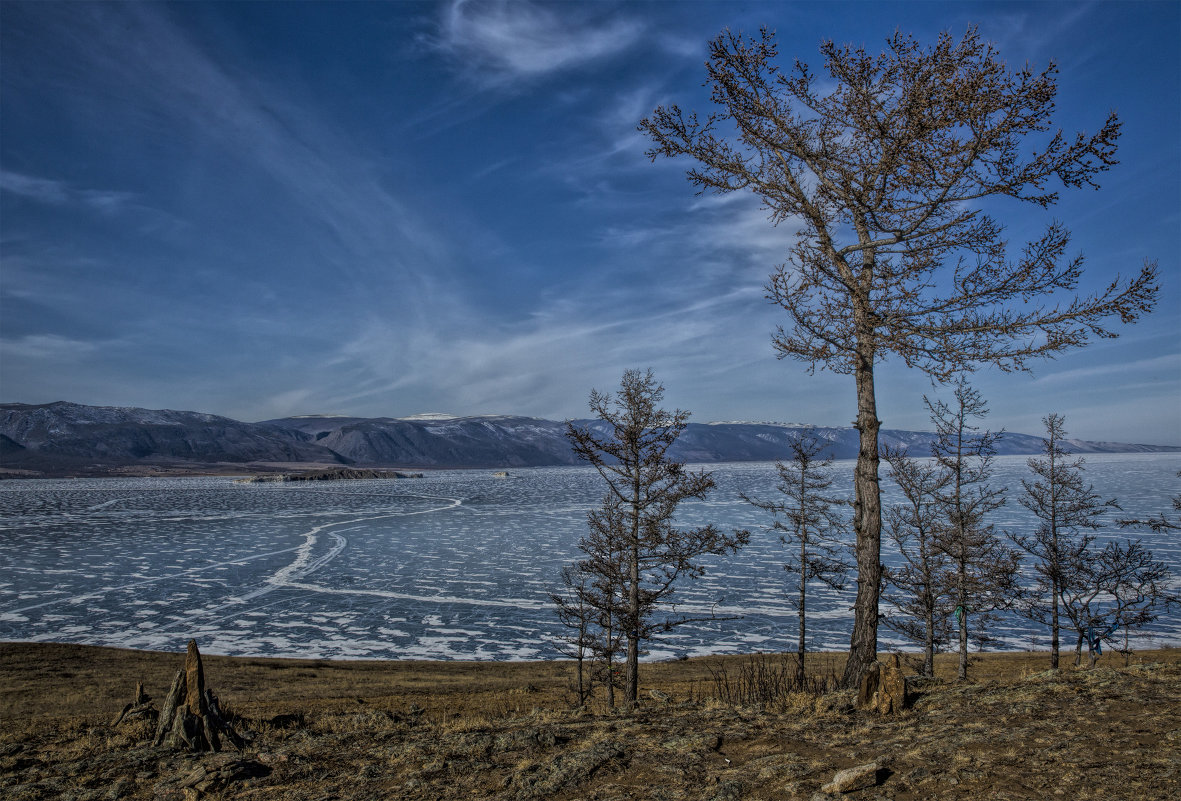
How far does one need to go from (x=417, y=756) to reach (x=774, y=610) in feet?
90.7

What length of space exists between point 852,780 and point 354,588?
36536mm

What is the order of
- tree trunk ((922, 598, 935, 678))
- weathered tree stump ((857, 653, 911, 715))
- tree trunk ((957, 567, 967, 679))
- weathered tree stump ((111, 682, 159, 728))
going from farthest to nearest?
tree trunk ((922, 598, 935, 678)) < tree trunk ((957, 567, 967, 679)) < weathered tree stump ((111, 682, 159, 728)) < weathered tree stump ((857, 653, 911, 715))

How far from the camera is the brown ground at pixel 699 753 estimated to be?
17.1ft

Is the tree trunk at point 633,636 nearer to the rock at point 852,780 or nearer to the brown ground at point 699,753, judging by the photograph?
the brown ground at point 699,753

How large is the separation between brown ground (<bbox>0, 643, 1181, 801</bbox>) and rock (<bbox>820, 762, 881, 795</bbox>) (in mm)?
64

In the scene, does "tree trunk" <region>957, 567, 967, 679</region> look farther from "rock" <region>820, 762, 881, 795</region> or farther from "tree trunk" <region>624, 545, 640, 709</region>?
"rock" <region>820, 762, 881, 795</region>

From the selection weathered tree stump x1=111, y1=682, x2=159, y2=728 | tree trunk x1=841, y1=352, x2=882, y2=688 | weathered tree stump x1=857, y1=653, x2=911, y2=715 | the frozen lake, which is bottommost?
the frozen lake

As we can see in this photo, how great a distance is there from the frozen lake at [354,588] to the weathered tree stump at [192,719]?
663 inches

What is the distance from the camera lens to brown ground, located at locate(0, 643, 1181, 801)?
205 inches

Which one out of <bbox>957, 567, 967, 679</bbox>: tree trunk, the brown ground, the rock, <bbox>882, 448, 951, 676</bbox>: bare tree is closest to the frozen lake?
<bbox>882, 448, 951, 676</bbox>: bare tree

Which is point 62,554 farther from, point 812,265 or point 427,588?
point 812,265

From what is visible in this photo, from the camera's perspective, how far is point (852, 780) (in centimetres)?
520

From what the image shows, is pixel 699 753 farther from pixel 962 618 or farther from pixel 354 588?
pixel 354 588

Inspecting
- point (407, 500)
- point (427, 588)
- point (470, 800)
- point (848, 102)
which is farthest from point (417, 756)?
point (407, 500)
